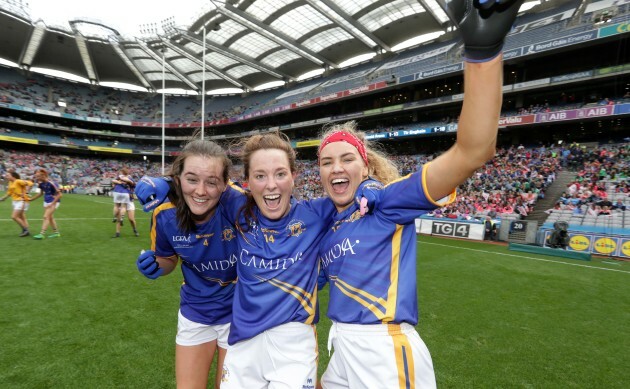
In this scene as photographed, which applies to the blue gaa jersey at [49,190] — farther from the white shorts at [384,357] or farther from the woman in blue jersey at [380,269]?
the white shorts at [384,357]

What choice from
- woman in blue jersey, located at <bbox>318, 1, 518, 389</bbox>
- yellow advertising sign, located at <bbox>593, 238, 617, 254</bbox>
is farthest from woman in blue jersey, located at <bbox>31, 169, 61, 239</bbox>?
yellow advertising sign, located at <bbox>593, 238, 617, 254</bbox>

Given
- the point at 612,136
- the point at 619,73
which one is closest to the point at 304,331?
the point at 619,73

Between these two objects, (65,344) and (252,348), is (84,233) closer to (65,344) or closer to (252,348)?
(65,344)

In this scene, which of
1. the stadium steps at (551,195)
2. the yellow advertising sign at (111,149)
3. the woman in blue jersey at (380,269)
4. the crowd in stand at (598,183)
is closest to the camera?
the woman in blue jersey at (380,269)

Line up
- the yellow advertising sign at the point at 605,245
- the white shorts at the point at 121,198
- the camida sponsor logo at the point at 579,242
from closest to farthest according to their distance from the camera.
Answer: the white shorts at the point at 121,198, the yellow advertising sign at the point at 605,245, the camida sponsor logo at the point at 579,242

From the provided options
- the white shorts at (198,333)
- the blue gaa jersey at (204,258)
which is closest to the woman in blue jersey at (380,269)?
the blue gaa jersey at (204,258)

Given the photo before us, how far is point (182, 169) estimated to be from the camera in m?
2.20

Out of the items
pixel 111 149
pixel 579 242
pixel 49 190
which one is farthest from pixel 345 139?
pixel 111 149

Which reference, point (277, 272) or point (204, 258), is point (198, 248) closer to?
point (204, 258)

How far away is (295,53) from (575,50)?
93.3 feet

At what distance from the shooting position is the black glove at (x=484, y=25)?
108 cm

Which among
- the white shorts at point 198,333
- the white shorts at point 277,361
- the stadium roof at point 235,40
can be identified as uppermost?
the stadium roof at point 235,40

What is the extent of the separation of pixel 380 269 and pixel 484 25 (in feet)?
3.94

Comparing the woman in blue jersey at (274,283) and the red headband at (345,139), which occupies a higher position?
the red headband at (345,139)
